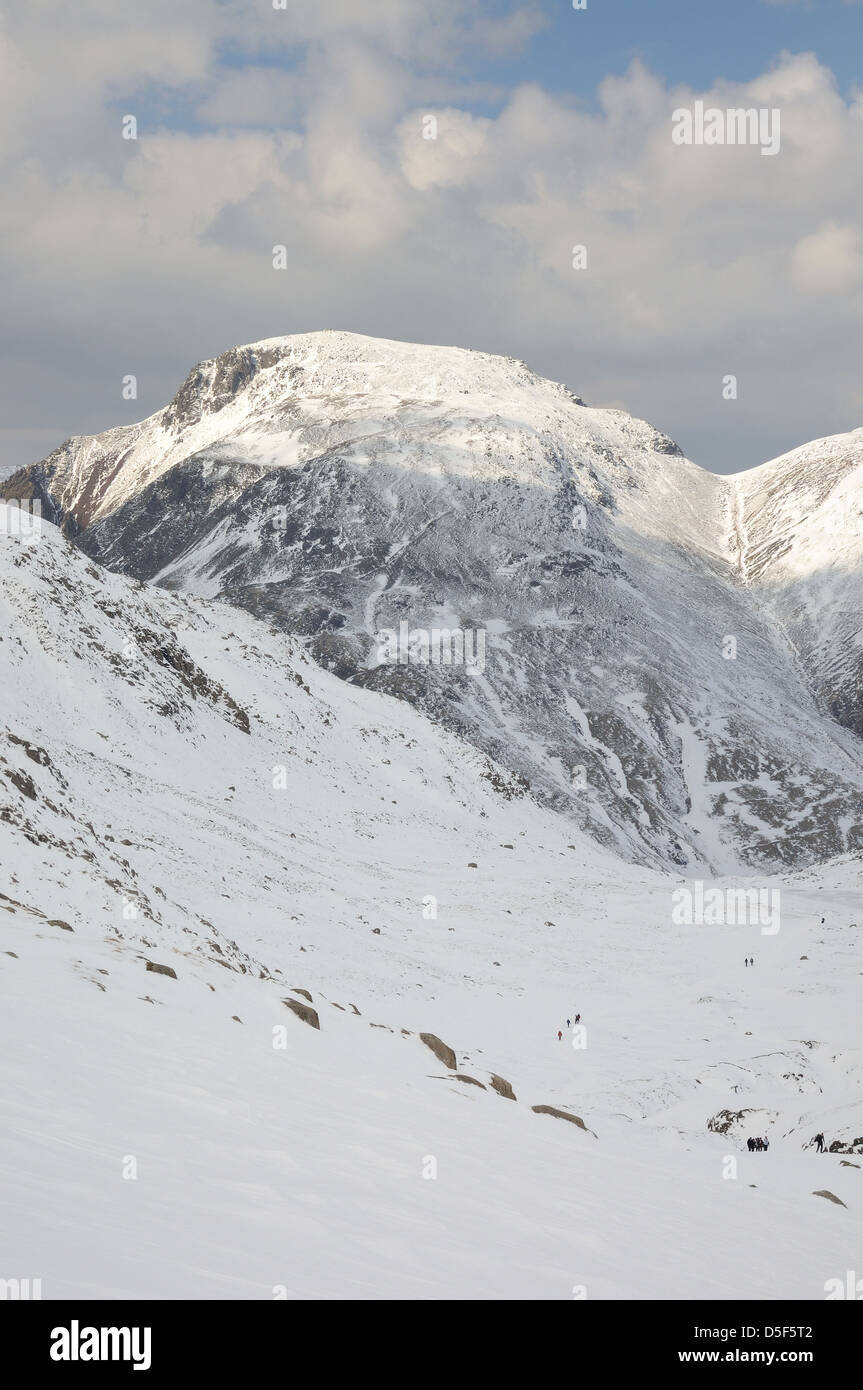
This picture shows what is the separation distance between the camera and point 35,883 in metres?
27.1

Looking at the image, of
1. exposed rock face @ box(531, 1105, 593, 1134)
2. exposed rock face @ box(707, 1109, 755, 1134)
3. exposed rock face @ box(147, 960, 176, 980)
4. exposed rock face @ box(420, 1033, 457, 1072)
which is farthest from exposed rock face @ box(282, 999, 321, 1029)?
exposed rock face @ box(707, 1109, 755, 1134)

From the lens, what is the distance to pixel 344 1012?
28812 mm

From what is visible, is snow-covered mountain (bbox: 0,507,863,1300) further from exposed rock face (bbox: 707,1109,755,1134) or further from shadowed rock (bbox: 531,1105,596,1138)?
shadowed rock (bbox: 531,1105,596,1138)

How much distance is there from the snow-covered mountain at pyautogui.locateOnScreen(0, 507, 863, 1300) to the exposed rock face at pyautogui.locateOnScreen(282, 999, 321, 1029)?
11.9 inches

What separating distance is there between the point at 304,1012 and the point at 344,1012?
18.1ft

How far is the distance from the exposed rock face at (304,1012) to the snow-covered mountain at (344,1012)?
0.30 meters

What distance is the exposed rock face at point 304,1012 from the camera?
23.3 metres

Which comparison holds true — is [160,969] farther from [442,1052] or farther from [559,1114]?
[559,1114]

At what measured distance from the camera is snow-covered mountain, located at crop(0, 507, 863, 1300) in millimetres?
9664

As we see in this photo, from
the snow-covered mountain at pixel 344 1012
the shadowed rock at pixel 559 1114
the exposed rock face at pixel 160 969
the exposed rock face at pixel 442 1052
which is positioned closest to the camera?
the snow-covered mountain at pixel 344 1012

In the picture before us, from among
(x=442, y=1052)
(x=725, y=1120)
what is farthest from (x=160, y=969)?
(x=725, y=1120)

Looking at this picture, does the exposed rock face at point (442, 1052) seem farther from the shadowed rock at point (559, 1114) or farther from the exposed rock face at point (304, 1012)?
the exposed rock face at point (304, 1012)

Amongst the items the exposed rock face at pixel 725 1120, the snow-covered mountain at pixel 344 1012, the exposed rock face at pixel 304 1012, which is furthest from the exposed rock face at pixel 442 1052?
the exposed rock face at pixel 725 1120
